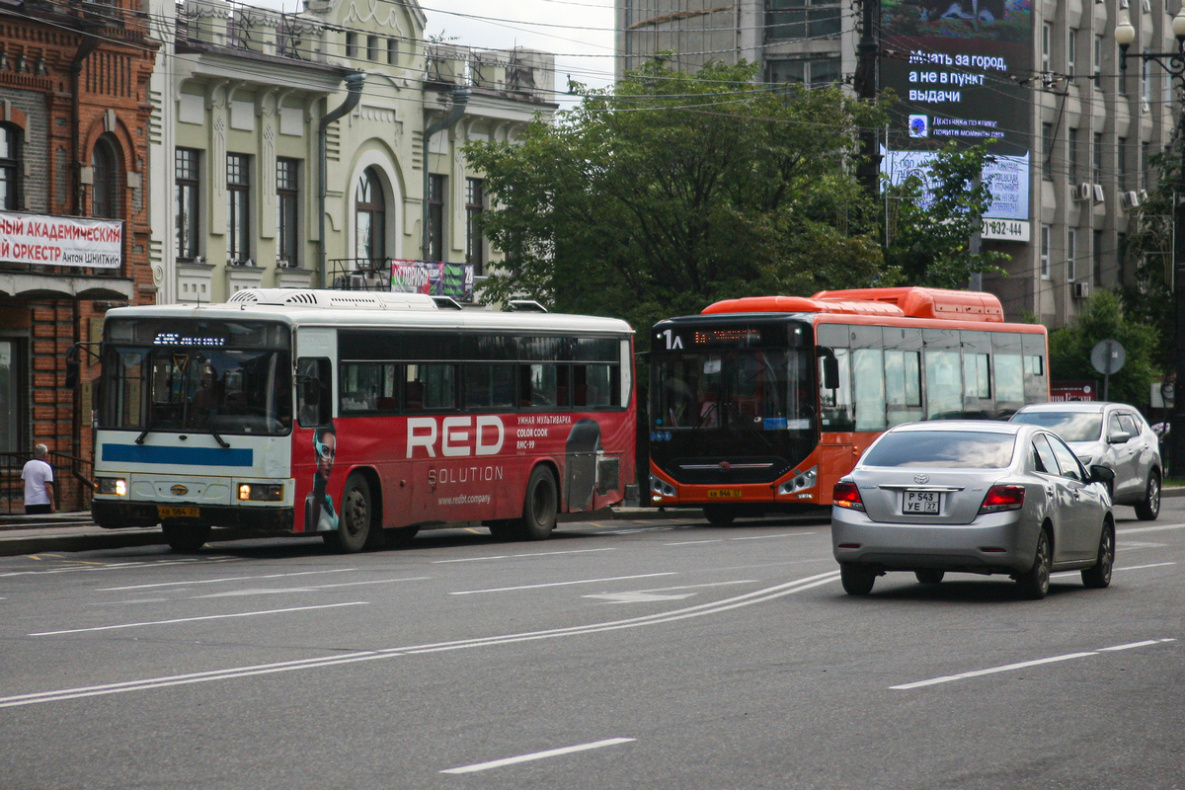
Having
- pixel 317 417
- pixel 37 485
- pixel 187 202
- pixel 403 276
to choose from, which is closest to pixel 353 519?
pixel 317 417

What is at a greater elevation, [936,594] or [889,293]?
[889,293]

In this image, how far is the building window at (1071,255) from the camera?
218 feet

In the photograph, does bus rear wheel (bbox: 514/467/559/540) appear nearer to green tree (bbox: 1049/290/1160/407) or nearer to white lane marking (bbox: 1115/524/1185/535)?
white lane marking (bbox: 1115/524/1185/535)

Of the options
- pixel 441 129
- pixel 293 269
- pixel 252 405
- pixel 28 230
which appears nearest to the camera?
pixel 252 405

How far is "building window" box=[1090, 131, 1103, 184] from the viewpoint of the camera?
67.9 m

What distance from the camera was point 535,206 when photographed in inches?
→ 1325

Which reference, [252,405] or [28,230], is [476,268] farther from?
[252,405]

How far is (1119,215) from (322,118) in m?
41.7

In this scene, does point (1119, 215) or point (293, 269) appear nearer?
point (293, 269)

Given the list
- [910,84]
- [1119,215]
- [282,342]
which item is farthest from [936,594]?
[1119,215]

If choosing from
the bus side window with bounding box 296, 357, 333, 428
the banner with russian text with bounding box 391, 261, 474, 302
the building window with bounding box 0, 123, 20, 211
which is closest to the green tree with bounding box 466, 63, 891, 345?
the banner with russian text with bounding box 391, 261, 474, 302

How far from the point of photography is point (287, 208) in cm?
3697

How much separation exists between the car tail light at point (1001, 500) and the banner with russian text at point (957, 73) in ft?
155

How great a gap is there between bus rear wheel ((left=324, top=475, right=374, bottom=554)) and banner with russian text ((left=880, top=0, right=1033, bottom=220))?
4208cm
